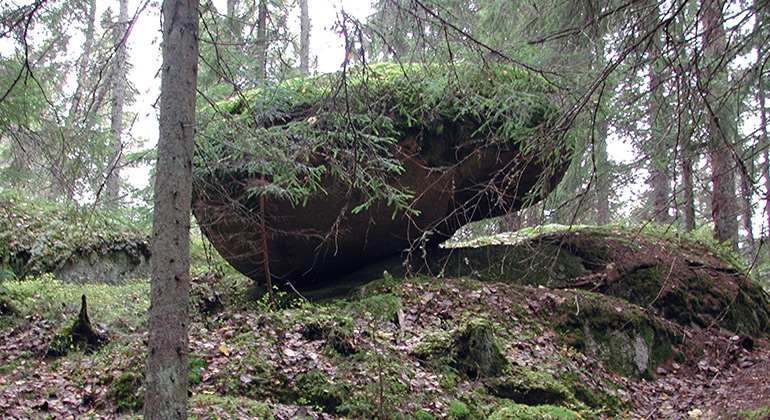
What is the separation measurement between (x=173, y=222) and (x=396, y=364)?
2659 millimetres

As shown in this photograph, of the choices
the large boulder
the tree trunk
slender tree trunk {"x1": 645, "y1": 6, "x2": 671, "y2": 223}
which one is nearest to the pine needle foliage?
the large boulder

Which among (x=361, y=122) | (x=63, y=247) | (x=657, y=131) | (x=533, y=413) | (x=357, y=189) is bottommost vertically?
(x=533, y=413)

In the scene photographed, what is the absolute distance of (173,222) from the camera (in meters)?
3.43

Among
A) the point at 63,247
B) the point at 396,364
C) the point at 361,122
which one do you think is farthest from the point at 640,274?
the point at 63,247

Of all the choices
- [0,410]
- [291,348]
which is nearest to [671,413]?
[291,348]

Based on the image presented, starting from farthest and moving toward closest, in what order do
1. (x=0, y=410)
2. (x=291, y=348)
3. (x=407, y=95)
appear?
(x=407, y=95) → (x=291, y=348) → (x=0, y=410)

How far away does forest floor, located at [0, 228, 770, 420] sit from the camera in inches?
176

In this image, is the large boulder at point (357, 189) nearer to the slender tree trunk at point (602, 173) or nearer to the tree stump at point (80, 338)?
the slender tree trunk at point (602, 173)

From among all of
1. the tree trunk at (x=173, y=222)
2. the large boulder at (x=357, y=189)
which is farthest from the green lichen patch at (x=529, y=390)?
the tree trunk at (x=173, y=222)

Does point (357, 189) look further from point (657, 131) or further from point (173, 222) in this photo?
point (657, 131)

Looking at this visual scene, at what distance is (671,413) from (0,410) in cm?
648

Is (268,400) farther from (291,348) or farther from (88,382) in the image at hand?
(88,382)

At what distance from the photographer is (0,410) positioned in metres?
4.14

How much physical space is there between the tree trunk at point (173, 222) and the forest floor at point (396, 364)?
81 centimetres
